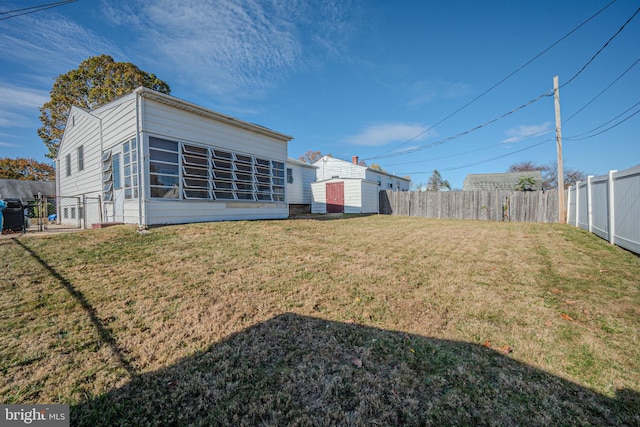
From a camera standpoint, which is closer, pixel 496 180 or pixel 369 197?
pixel 369 197

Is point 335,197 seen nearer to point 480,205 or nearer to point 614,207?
point 480,205

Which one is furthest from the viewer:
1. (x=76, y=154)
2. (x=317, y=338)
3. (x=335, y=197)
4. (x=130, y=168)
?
(x=335, y=197)

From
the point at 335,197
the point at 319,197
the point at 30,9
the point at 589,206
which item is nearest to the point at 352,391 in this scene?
the point at 589,206

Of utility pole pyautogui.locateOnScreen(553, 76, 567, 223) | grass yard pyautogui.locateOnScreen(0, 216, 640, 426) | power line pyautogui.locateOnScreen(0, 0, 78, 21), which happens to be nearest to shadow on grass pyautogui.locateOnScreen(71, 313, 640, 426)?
grass yard pyautogui.locateOnScreen(0, 216, 640, 426)

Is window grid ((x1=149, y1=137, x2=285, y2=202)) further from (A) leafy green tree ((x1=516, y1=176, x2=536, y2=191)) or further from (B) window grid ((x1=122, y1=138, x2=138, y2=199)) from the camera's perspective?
(A) leafy green tree ((x1=516, y1=176, x2=536, y2=191))

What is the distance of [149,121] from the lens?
291 inches

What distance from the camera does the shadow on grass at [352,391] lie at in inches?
64.4

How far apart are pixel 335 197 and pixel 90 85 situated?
2006 cm

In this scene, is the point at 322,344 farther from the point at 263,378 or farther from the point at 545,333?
the point at 545,333

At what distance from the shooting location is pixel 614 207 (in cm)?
603

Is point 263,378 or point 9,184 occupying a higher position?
point 9,184

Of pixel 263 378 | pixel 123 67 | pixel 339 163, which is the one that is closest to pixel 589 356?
pixel 263 378

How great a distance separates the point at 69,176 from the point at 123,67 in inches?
453

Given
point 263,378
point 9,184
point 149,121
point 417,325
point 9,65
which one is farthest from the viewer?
point 9,184
